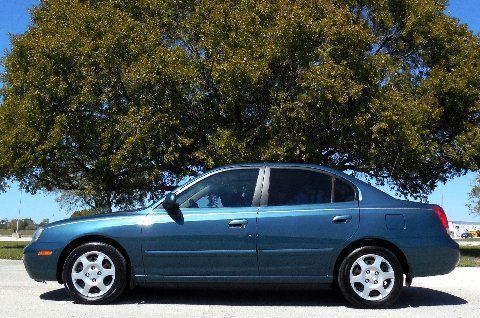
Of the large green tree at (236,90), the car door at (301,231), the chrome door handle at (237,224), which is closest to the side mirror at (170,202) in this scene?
the chrome door handle at (237,224)

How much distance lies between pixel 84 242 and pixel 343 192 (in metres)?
2.91

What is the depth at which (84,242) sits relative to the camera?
21.2 ft

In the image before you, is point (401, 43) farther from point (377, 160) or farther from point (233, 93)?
point (233, 93)

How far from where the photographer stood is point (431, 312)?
6.10 meters

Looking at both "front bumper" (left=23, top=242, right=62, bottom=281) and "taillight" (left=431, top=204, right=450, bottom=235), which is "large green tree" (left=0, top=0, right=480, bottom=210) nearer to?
"taillight" (left=431, top=204, right=450, bottom=235)

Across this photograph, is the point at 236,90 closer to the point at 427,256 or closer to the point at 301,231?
the point at 301,231

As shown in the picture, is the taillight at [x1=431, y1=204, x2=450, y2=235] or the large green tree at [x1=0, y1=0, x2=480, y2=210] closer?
the taillight at [x1=431, y1=204, x2=450, y2=235]

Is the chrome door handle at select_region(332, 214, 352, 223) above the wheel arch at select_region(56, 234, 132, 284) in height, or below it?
above

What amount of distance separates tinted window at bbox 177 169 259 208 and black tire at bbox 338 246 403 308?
1.22 meters

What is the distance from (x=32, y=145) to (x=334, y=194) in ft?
46.9

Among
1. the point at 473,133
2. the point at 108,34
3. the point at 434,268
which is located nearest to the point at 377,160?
the point at 473,133

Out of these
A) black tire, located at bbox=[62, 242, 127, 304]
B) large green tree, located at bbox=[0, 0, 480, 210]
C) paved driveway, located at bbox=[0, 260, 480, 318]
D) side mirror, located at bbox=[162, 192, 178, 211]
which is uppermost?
large green tree, located at bbox=[0, 0, 480, 210]

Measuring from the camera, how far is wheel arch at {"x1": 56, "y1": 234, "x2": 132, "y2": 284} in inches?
251

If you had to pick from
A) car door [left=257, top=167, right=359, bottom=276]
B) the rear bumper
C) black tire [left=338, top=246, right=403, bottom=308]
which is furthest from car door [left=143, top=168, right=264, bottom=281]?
the rear bumper
